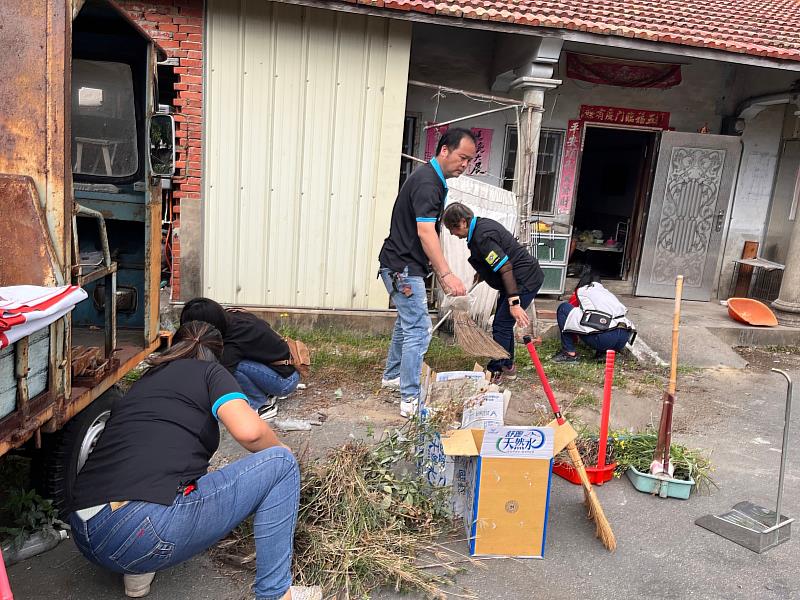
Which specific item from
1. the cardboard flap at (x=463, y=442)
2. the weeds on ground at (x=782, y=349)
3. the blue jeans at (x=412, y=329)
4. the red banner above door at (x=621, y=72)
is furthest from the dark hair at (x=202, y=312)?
the weeds on ground at (x=782, y=349)

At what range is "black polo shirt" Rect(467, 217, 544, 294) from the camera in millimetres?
5164

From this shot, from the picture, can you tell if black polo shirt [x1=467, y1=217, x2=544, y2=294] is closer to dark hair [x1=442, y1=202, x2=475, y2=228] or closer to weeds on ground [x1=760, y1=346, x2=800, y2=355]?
dark hair [x1=442, y1=202, x2=475, y2=228]

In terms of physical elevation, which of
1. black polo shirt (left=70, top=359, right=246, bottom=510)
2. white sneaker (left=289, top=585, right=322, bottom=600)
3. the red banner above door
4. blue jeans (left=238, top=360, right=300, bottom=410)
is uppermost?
the red banner above door

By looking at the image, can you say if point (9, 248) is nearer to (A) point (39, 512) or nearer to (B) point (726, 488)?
(A) point (39, 512)

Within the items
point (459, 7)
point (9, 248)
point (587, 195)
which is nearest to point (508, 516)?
point (9, 248)

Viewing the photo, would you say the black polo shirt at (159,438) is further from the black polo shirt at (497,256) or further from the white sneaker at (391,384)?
the black polo shirt at (497,256)

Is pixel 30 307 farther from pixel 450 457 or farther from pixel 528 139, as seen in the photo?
pixel 528 139

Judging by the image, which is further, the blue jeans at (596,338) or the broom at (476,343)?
the blue jeans at (596,338)

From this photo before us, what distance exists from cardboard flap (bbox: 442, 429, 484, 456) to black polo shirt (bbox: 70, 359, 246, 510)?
106 cm

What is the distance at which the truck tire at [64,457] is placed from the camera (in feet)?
9.60

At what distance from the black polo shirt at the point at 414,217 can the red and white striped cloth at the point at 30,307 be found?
8.03ft

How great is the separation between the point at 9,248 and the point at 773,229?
9.85 metres

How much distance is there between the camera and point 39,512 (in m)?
2.99

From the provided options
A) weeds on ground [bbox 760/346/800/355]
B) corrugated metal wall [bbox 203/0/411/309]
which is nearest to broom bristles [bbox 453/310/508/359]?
corrugated metal wall [bbox 203/0/411/309]
